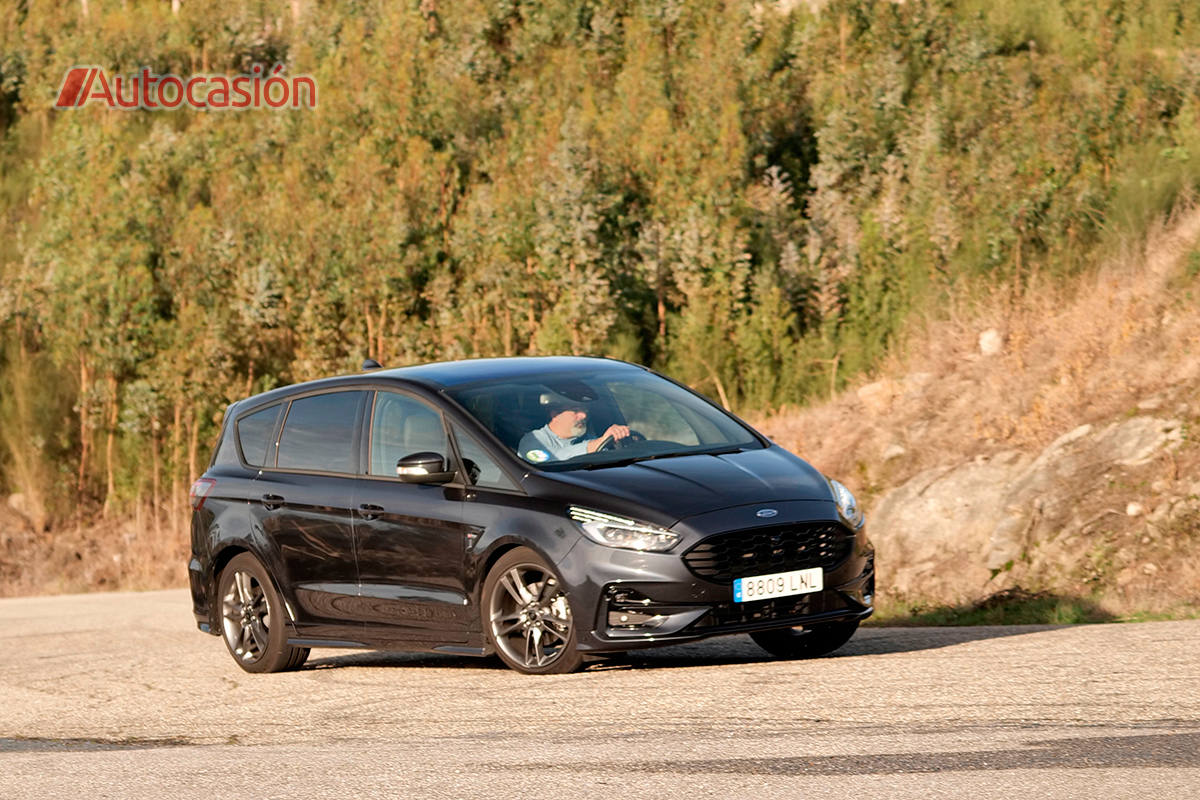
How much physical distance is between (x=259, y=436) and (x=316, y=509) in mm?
1203

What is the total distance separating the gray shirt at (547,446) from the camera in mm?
9594

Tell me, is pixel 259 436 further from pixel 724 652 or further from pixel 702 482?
pixel 702 482

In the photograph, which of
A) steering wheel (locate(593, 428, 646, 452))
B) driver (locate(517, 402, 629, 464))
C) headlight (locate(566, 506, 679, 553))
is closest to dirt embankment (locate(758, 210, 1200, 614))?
steering wheel (locate(593, 428, 646, 452))

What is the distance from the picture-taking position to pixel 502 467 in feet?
31.2

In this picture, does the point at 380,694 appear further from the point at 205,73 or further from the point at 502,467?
the point at 205,73

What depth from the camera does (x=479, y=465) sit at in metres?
9.69

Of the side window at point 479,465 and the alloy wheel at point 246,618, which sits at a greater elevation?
the side window at point 479,465

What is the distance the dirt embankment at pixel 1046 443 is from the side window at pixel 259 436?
599 cm

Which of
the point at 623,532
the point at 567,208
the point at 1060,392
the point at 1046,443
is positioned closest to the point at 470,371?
the point at 623,532

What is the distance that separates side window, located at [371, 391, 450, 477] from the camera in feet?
33.0

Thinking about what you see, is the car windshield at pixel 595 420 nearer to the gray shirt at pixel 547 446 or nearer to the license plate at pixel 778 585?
the gray shirt at pixel 547 446

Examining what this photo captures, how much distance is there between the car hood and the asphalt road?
89 cm

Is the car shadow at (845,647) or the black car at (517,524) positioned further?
the car shadow at (845,647)

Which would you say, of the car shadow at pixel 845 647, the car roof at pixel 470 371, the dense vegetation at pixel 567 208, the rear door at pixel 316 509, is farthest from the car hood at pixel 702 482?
the dense vegetation at pixel 567 208
